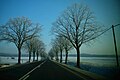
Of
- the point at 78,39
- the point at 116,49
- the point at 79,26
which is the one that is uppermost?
the point at 79,26

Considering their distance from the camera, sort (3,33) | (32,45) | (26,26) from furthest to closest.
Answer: (32,45)
(26,26)
(3,33)

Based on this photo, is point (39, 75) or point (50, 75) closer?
point (39, 75)

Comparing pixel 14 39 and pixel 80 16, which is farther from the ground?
pixel 80 16

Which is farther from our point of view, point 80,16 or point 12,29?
point 12,29

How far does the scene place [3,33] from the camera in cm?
4669

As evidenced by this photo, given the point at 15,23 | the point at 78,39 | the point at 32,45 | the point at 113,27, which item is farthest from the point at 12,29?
the point at 113,27

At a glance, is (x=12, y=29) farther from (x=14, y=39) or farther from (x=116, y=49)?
(x=116, y=49)

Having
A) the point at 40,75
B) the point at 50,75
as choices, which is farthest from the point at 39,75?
the point at 50,75

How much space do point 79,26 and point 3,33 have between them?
70.5ft

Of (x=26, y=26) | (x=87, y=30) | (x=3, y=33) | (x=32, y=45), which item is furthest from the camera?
(x=32, y=45)

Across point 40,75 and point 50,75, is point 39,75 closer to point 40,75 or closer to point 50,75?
point 40,75

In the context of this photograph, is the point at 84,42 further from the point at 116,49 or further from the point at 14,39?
the point at 14,39

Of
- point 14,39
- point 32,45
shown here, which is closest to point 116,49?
point 14,39

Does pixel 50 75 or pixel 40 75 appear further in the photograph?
pixel 50 75
